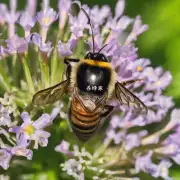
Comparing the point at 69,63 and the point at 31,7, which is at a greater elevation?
the point at 31,7

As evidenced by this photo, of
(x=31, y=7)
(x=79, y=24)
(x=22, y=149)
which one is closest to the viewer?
(x=22, y=149)

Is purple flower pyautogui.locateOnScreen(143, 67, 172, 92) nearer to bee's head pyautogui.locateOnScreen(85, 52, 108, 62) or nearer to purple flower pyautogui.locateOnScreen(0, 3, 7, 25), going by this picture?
bee's head pyautogui.locateOnScreen(85, 52, 108, 62)

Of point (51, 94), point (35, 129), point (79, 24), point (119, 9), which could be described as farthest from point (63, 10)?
point (35, 129)

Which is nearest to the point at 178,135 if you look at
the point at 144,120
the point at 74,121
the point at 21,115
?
the point at 144,120

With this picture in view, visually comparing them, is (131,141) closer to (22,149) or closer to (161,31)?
(22,149)

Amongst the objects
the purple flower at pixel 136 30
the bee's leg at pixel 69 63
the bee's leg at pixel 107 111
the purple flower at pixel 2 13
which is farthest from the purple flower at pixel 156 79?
the purple flower at pixel 2 13

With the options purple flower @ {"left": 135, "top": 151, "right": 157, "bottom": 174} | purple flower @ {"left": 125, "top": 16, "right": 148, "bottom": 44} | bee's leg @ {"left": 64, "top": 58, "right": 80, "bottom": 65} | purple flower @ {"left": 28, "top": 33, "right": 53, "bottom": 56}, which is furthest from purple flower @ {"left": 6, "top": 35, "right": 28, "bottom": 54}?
purple flower @ {"left": 135, "top": 151, "right": 157, "bottom": 174}

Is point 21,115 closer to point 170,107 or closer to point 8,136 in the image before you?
point 8,136
